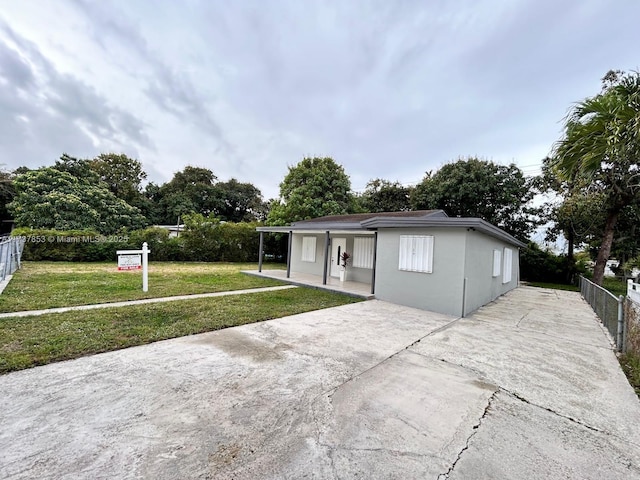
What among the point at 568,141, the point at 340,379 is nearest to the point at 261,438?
the point at 340,379

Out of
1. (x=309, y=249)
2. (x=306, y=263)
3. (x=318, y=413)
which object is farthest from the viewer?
(x=306, y=263)

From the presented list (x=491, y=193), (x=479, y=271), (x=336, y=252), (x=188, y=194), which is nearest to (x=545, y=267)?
(x=491, y=193)

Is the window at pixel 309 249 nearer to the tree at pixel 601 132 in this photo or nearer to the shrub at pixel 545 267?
the tree at pixel 601 132

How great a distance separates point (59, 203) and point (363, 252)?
760 inches

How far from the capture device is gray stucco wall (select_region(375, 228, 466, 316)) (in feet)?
23.2

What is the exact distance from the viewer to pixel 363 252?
37.4 ft

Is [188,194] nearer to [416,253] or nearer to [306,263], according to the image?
[306,263]

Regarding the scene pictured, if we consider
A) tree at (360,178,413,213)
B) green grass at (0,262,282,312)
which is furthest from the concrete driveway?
tree at (360,178,413,213)

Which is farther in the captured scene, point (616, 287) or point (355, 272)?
point (616, 287)

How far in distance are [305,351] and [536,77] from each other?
1175 centimetres

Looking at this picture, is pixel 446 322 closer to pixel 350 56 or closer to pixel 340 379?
pixel 340 379

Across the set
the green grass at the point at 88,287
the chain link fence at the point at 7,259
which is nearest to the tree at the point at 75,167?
the chain link fence at the point at 7,259

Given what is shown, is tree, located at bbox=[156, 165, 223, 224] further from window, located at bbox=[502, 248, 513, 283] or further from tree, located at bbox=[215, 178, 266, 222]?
window, located at bbox=[502, 248, 513, 283]

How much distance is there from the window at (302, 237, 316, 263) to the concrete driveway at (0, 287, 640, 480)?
875 cm
